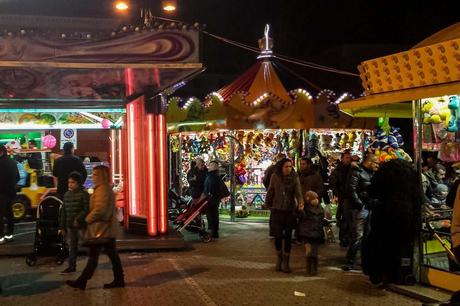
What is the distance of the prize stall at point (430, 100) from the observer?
A: 22.2 feet

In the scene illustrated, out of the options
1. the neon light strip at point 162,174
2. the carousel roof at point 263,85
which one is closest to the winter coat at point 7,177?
the neon light strip at point 162,174

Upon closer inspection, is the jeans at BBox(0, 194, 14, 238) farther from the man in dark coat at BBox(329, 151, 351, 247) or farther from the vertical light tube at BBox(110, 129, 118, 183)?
the man in dark coat at BBox(329, 151, 351, 247)

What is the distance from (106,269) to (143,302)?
2.12 metres

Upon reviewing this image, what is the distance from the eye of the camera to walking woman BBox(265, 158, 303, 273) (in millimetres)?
8312

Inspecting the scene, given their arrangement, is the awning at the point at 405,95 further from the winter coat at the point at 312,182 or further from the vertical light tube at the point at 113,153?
the vertical light tube at the point at 113,153

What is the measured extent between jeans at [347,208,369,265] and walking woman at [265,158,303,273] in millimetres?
935

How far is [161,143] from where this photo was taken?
1099 centimetres

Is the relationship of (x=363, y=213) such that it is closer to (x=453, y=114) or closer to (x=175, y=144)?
(x=453, y=114)

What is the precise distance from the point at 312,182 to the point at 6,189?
224 inches

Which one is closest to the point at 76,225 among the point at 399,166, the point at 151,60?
the point at 151,60

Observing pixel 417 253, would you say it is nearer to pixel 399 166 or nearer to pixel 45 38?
pixel 399 166

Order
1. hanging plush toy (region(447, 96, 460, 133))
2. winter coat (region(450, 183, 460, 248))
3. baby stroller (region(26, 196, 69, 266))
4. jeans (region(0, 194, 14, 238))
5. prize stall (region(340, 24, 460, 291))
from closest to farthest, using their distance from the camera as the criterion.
A: 1. winter coat (region(450, 183, 460, 248))
2. prize stall (region(340, 24, 460, 291))
3. hanging plush toy (region(447, 96, 460, 133))
4. baby stroller (region(26, 196, 69, 266))
5. jeans (region(0, 194, 14, 238))

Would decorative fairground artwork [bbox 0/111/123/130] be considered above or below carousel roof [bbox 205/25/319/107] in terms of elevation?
below

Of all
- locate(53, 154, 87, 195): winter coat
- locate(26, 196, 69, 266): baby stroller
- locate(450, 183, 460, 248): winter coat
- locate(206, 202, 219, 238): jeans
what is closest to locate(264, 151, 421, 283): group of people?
locate(450, 183, 460, 248): winter coat
